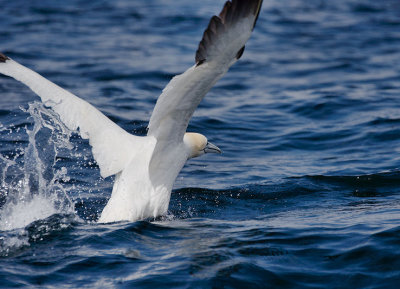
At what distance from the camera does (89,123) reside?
8.06m

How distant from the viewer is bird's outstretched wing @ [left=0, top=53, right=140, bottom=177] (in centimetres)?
802

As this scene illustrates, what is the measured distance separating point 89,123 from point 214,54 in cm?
177

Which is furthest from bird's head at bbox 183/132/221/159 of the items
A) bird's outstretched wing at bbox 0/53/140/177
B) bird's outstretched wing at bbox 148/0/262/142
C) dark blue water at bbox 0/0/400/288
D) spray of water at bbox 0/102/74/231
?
spray of water at bbox 0/102/74/231

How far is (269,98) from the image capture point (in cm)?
1517

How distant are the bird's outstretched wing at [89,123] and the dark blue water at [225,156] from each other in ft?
0.85

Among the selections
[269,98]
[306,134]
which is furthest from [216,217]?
[269,98]

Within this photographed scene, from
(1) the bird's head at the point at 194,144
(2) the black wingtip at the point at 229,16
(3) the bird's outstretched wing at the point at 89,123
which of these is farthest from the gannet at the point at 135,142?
(2) the black wingtip at the point at 229,16

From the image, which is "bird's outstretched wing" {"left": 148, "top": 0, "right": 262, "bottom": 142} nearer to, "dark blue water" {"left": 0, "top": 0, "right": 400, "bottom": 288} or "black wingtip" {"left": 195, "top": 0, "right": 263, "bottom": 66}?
"black wingtip" {"left": 195, "top": 0, "right": 263, "bottom": 66}

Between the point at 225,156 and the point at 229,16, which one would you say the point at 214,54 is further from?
the point at 225,156

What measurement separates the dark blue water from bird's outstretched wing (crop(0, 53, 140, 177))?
26 cm

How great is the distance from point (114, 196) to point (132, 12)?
15.7 metres

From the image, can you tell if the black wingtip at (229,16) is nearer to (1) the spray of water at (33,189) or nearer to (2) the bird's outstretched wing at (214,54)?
(2) the bird's outstretched wing at (214,54)

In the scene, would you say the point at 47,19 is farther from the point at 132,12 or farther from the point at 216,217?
the point at 216,217

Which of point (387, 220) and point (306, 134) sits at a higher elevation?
point (306, 134)
